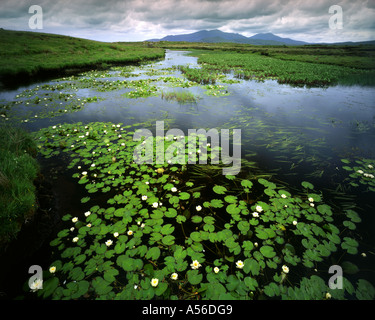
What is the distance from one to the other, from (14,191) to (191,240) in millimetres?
3969

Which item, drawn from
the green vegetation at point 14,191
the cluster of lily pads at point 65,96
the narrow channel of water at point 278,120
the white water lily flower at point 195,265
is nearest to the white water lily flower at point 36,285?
the green vegetation at point 14,191

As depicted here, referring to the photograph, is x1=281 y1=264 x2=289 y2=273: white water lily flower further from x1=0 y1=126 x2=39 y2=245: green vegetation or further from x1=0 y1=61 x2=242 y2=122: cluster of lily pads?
x1=0 y1=61 x2=242 y2=122: cluster of lily pads

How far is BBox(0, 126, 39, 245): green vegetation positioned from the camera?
11.0 ft

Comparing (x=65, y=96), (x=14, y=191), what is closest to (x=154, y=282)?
(x=14, y=191)

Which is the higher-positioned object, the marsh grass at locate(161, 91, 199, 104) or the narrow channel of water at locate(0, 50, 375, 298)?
the marsh grass at locate(161, 91, 199, 104)

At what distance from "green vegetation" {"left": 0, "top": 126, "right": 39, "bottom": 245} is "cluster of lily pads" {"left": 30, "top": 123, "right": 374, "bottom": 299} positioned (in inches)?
33.7

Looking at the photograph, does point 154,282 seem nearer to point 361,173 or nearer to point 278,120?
point 361,173

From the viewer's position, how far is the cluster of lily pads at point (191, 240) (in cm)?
266

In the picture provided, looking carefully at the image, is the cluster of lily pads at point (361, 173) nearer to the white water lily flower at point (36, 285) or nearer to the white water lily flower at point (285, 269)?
the white water lily flower at point (285, 269)

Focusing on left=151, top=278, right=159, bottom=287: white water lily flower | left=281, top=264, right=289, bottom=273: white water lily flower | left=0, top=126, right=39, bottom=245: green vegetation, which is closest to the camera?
left=151, top=278, right=159, bottom=287: white water lily flower

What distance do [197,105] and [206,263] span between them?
401 inches

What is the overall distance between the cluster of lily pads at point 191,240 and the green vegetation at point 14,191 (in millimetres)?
855

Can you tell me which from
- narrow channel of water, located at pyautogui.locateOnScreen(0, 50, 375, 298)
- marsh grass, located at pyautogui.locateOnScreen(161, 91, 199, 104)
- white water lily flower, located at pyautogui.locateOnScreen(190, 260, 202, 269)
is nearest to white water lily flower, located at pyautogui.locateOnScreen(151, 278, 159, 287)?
white water lily flower, located at pyautogui.locateOnScreen(190, 260, 202, 269)

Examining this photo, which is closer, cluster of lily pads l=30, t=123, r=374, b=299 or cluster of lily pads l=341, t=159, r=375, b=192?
cluster of lily pads l=30, t=123, r=374, b=299
